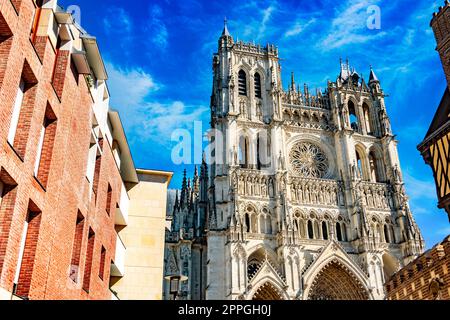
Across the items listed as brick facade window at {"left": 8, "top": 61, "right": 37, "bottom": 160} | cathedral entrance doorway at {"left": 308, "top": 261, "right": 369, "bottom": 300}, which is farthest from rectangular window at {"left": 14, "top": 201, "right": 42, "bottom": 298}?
cathedral entrance doorway at {"left": 308, "top": 261, "right": 369, "bottom": 300}

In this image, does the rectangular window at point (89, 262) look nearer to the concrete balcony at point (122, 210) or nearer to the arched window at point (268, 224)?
the concrete balcony at point (122, 210)

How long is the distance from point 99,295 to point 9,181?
744 cm

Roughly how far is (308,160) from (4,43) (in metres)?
36.1

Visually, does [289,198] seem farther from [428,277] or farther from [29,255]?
[29,255]

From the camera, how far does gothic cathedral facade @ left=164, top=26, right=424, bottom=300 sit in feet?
117

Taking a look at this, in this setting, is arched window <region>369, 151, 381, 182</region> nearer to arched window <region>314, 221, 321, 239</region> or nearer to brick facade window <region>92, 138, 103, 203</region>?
arched window <region>314, 221, 321, 239</region>

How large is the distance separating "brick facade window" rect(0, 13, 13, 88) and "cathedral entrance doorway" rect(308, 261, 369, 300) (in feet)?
106

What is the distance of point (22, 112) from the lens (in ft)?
30.3

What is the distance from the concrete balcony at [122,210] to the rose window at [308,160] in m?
24.1

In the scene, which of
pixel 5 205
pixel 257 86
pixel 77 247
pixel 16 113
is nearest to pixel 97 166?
pixel 77 247

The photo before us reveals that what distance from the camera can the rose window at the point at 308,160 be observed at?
41906 millimetres

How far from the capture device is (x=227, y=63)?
43812 mm

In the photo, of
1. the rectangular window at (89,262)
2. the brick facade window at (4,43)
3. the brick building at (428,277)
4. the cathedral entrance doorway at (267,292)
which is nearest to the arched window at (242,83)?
the cathedral entrance doorway at (267,292)
